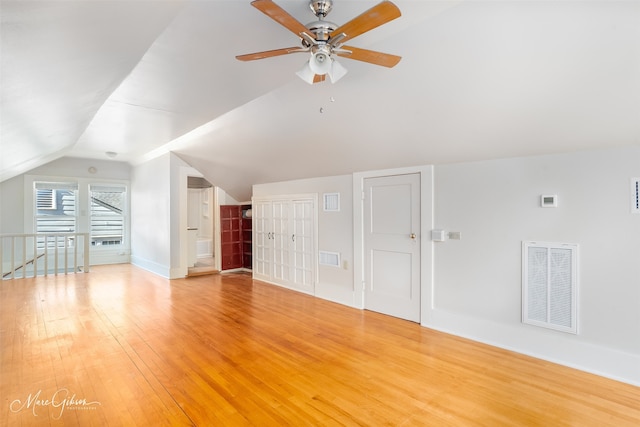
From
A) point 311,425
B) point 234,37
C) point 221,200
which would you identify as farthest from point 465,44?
point 221,200

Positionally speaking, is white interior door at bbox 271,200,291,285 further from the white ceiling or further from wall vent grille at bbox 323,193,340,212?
the white ceiling

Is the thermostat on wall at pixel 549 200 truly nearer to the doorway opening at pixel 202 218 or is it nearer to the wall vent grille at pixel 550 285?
the wall vent grille at pixel 550 285

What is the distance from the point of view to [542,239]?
9.84 ft

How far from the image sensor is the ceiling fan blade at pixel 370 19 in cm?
154

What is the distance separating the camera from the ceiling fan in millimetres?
1601

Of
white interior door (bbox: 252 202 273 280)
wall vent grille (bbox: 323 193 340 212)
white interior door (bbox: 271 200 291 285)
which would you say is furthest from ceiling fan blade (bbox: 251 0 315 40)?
white interior door (bbox: 252 202 273 280)

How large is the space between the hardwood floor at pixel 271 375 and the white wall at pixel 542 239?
22 cm

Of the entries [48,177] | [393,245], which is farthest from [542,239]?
[48,177]

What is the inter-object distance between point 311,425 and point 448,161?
2947 millimetres

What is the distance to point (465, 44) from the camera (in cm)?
228

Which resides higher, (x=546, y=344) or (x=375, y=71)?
(x=375, y=71)

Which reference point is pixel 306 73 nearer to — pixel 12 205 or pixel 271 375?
pixel 271 375

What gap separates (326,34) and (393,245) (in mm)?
2902

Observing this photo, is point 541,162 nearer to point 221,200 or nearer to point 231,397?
point 231,397
